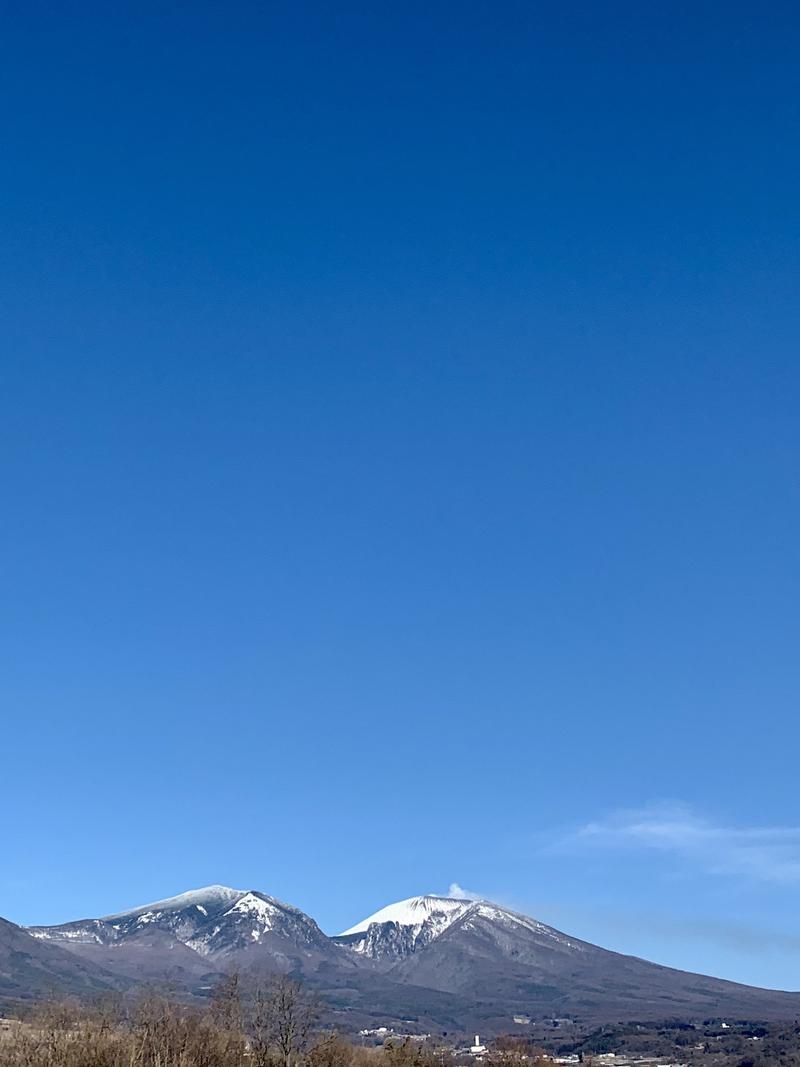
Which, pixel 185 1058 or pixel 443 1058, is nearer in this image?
pixel 185 1058

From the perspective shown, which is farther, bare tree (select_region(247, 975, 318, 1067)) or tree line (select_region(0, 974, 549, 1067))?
A: bare tree (select_region(247, 975, 318, 1067))

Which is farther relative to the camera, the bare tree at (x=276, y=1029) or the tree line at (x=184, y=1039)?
the bare tree at (x=276, y=1029)

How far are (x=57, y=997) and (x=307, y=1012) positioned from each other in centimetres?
2013

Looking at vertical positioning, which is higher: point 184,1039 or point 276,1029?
point 276,1029

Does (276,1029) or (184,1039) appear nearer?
(184,1039)

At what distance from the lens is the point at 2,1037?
84.8m

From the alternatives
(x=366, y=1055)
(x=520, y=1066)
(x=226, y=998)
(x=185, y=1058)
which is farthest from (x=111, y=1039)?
(x=520, y=1066)

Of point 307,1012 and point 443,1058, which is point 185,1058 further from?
point 443,1058

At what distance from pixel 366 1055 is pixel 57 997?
87.0 feet

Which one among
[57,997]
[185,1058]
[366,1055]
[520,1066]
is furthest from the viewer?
[520,1066]

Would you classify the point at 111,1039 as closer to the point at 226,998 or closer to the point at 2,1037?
the point at 2,1037

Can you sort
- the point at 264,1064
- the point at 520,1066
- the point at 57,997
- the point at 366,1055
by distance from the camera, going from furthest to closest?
the point at 520,1066 < the point at 366,1055 < the point at 57,997 < the point at 264,1064

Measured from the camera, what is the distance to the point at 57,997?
308ft

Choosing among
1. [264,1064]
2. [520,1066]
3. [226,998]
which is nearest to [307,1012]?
[226,998]
